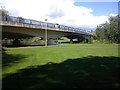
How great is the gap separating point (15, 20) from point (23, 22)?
206 cm

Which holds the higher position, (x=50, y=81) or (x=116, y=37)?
(x=116, y=37)

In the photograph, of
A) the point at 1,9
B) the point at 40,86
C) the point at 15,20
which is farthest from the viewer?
the point at 1,9

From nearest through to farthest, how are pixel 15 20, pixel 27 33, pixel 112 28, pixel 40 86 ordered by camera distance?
pixel 40 86 → pixel 15 20 → pixel 27 33 → pixel 112 28

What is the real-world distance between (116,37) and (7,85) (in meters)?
50.3

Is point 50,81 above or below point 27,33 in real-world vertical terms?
below

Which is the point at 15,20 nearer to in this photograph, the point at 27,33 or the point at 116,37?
the point at 27,33

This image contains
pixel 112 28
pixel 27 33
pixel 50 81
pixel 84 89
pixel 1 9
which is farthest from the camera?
pixel 112 28

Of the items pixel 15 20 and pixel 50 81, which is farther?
pixel 15 20

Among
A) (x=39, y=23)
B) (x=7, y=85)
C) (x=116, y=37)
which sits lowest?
(x=7, y=85)

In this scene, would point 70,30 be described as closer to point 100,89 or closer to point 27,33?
point 27,33

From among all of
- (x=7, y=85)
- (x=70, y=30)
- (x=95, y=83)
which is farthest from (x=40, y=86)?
(x=70, y=30)

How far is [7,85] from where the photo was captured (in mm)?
5594

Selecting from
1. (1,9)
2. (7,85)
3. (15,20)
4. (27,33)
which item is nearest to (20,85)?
(7,85)

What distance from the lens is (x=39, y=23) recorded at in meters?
33.2
